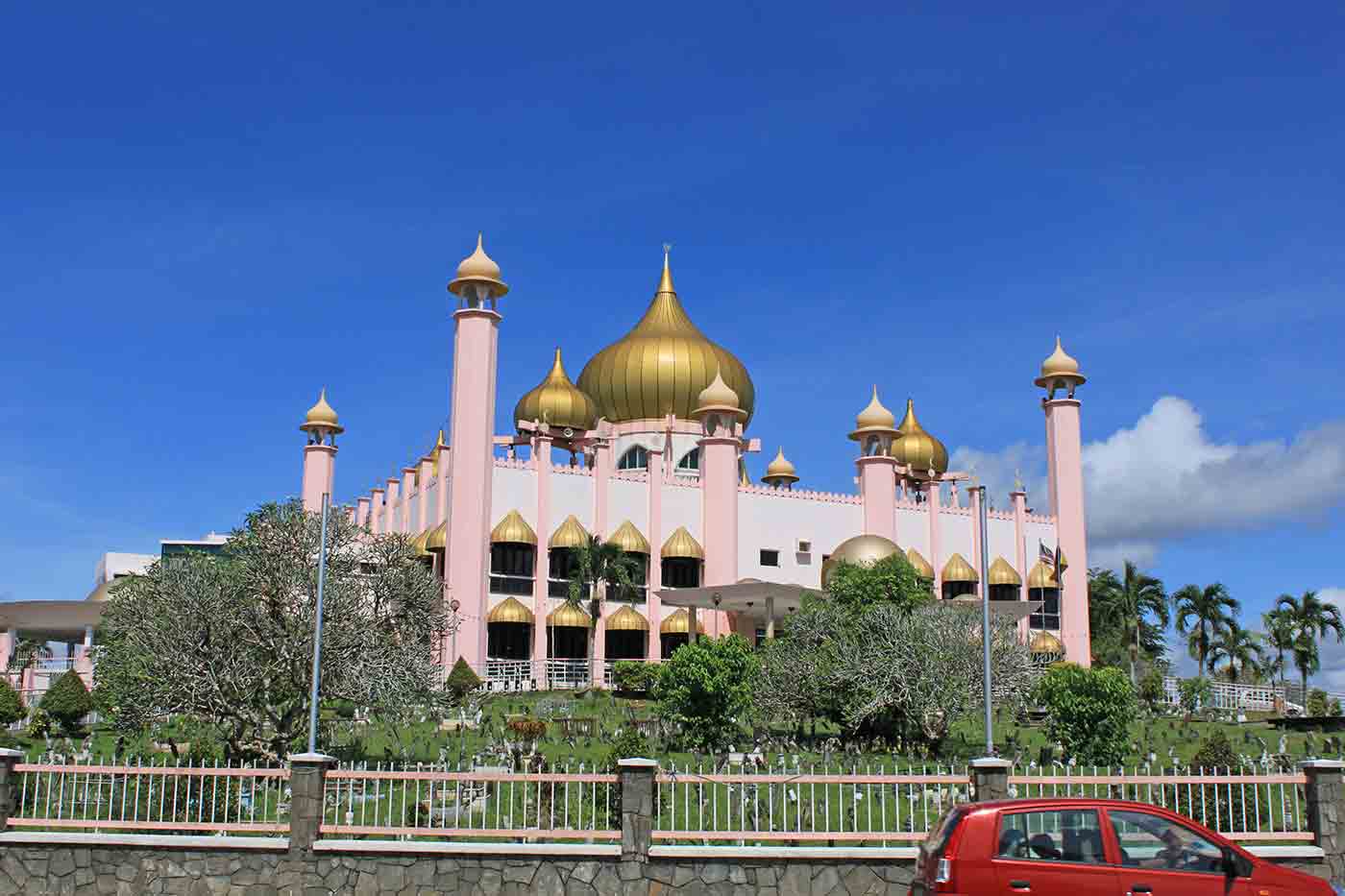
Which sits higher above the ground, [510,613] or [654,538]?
[654,538]

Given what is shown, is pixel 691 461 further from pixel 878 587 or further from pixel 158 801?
pixel 158 801

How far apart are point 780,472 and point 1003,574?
11.6 m

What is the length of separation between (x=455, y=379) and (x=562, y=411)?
9.77m

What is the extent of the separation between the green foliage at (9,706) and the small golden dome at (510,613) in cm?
1524

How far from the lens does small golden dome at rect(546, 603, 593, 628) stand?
143ft

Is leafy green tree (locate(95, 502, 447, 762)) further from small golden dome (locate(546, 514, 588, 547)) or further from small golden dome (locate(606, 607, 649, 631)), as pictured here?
small golden dome (locate(606, 607, 649, 631))

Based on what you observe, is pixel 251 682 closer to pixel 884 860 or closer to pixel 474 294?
pixel 884 860

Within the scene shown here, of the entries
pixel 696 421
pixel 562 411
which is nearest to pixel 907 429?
pixel 696 421

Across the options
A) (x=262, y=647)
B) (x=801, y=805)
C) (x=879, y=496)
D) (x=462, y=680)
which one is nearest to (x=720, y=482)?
(x=879, y=496)

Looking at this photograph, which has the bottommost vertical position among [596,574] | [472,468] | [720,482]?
[596,574]

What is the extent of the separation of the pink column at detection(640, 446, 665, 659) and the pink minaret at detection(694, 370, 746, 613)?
164 centimetres

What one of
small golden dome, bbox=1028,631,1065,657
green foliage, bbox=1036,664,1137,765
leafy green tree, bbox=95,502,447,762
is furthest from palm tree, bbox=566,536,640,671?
green foliage, bbox=1036,664,1137,765

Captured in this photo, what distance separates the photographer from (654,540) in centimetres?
4628

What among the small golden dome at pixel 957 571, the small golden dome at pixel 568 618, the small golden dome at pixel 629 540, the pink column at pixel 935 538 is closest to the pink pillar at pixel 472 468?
the small golden dome at pixel 568 618
